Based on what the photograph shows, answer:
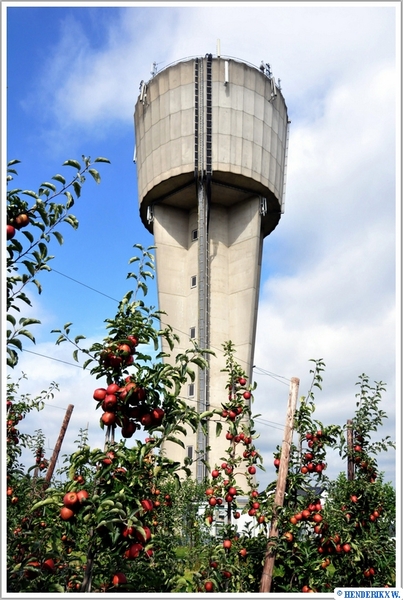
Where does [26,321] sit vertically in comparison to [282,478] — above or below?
above

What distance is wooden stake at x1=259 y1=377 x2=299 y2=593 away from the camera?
6781 mm

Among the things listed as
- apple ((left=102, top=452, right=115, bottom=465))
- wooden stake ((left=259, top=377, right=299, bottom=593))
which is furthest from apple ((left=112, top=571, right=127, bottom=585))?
wooden stake ((left=259, top=377, right=299, bottom=593))

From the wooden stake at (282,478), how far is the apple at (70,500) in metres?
4.35

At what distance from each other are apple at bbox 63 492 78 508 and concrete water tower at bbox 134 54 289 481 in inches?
1009

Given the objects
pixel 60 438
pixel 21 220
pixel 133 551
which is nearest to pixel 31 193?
pixel 21 220

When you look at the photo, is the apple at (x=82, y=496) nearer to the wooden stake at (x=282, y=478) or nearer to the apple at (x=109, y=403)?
the apple at (x=109, y=403)

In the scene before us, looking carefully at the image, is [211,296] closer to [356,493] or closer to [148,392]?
[356,493]

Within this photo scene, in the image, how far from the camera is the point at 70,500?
3514 millimetres

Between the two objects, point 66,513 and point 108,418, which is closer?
point 66,513

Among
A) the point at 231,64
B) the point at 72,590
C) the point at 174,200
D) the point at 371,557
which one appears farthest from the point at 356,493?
the point at 231,64

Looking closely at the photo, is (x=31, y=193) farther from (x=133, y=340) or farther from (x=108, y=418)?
(x=108, y=418)

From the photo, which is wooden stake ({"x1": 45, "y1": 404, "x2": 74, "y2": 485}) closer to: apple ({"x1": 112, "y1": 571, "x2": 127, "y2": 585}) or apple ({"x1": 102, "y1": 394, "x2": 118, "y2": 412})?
apple ({"x1": 112, "y1": 571, "x2": 127, "y2": 585})

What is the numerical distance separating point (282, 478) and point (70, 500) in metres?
4.59

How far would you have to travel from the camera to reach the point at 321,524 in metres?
7.30
